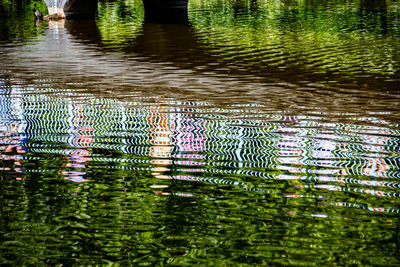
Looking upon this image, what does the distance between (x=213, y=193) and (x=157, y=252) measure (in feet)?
3.94

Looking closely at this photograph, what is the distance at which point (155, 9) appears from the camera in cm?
3419

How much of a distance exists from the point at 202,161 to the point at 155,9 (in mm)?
29318

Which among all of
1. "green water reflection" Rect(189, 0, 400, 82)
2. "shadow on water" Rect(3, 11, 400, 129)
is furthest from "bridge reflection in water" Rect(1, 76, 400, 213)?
"green water reflection" Rect(189, 0, 400, 82)

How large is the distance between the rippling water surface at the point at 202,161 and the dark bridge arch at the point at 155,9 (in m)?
16.1

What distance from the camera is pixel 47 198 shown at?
16.5 ft

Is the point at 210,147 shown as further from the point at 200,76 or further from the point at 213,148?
the point at 200,76

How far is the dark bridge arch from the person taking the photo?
29.0 metres

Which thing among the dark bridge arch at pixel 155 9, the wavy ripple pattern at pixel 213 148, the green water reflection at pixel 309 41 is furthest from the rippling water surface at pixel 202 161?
the dark bridge arch at pixel 155 9

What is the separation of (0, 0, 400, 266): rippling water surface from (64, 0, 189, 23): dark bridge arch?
16.1 m

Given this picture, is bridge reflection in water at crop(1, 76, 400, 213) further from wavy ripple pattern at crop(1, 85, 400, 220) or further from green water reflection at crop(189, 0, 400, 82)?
green water reflection at crop(189, 0, 400, 82)

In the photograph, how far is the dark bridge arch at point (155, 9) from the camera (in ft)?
95.3

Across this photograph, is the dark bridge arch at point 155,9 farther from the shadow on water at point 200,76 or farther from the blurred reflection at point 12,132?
the blurred reflection at point 12,132

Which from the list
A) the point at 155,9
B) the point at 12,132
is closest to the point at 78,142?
the point at 12,132

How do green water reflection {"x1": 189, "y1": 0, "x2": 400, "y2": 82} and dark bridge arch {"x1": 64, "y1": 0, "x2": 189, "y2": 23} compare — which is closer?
green water reflection {"x1": 189, "y1": 0, "x2": 400, "y2": 82}
